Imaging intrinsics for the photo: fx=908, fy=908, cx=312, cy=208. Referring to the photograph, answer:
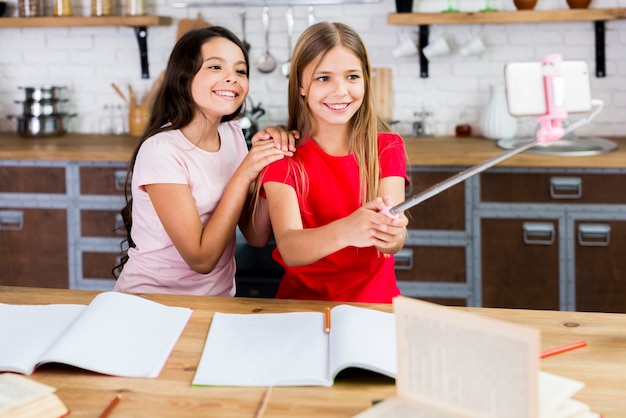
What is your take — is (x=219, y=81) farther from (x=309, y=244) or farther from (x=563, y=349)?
(x=563, y=349)

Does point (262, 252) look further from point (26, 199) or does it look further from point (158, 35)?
point (158, 35)

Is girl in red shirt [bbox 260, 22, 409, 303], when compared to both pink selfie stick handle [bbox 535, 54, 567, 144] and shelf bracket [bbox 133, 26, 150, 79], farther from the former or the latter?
shelf bracket [bbox 133, 26, 150, 79]

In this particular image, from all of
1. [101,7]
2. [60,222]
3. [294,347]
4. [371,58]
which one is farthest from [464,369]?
[101,7]

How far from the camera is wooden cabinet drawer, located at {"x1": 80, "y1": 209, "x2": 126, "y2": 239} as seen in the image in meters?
3.87

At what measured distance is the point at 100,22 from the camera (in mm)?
4164

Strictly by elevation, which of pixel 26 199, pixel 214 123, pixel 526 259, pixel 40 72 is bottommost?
pixel 526 259

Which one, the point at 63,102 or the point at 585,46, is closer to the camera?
the point at 585,46

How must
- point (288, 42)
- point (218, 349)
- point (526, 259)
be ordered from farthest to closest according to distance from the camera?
point (288, 42), point (526, 259), point (218, 349)

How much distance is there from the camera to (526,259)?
3.61 metres

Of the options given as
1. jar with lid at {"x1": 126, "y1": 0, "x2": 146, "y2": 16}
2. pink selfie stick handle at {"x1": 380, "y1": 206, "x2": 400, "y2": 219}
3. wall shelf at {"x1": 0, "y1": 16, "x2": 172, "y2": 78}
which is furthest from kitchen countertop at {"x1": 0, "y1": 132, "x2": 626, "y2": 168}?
pink selfie stick handle at {"x1": 380, "y1": 206, "x2": 400, "y2": 219}

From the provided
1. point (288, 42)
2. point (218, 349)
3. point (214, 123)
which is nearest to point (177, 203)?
point (214, 123)

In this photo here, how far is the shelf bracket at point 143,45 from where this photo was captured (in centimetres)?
428

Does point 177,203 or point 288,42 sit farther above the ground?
point 288,42

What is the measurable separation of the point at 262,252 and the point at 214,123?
100 centimetres
